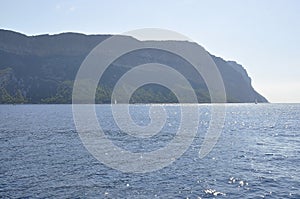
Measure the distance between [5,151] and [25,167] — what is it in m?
17.5

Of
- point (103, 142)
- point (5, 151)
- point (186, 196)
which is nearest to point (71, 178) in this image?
point (186, 196)

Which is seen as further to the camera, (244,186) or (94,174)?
(94,174)

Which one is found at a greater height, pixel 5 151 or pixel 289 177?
pixel 289 177

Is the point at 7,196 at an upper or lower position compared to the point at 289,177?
lower

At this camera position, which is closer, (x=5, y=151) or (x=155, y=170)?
(x=155, y=170)

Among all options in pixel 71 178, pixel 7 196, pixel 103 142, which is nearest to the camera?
pixel 7 196

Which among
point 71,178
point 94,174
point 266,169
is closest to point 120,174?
point 94,174

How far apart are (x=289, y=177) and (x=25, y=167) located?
128 ft

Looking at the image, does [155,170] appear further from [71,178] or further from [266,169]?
[266,169]

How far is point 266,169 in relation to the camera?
48.2 metres

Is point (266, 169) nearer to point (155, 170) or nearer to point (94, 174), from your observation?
point (155, 170)

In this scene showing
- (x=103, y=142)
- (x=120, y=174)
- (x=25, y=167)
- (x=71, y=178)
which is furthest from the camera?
(x=103, y=142)

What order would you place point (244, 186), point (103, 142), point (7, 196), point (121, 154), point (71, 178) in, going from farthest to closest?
point (103, 142), point (121, 154), point (71, 178), point (244, 186), point (7, 196)

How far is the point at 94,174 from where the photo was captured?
44188 mm
